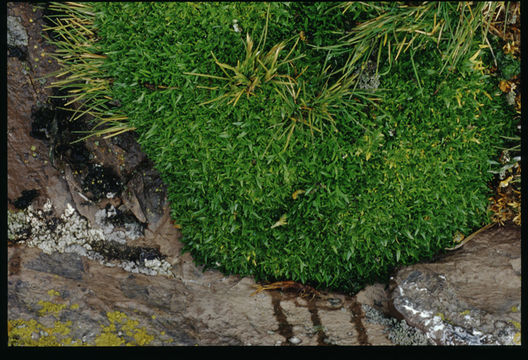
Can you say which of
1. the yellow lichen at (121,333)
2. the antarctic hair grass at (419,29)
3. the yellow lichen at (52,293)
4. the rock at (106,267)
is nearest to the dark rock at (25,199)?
the rock at (106,267)

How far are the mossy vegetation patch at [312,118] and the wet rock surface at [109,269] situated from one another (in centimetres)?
35

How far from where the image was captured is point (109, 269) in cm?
316

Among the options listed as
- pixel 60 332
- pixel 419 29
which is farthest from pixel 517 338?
pixel 60 332

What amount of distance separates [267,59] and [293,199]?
3.53 feet

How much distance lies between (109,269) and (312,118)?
6.68 ft

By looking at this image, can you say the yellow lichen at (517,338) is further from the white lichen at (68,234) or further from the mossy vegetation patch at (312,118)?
→ the white lichen at (68,234)

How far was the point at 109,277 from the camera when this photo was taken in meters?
3.11

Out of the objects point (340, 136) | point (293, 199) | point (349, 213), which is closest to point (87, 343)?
point (293, 199)

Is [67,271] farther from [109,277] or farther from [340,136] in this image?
[340,136]

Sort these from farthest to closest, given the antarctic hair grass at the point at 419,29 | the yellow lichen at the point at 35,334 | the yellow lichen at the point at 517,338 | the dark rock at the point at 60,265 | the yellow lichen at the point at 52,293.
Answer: the dark rock at the point at 60,265, the yellow lichen at the point at 52,293, the yellow lichen at the point at 35,334, the yellow lichen at the point at 517,338, the antarctic hair grass at the point at 419,29

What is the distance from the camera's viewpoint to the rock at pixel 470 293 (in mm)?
2746

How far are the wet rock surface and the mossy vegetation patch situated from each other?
0.35 m

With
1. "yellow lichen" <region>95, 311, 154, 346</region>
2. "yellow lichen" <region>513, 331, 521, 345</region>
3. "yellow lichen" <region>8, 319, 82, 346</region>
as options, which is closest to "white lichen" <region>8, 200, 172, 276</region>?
"yellow lichen" <region>95, 311, 154, 346</region>

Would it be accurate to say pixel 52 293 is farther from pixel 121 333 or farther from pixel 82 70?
pixel 82 70
